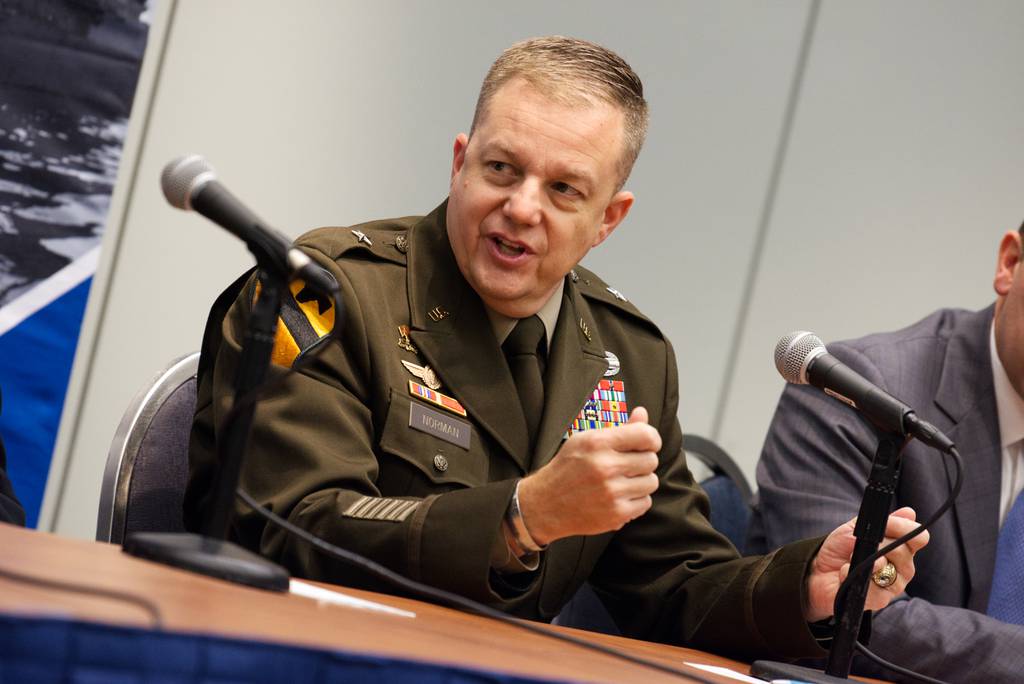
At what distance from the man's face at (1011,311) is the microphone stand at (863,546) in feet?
3.20

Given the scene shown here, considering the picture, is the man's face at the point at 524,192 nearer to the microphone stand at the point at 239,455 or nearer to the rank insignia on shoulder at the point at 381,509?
the rank insignia on shoulder at the point at 381,509

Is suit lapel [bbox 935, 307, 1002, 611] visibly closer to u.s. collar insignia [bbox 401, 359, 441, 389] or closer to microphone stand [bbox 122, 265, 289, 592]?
u.s. collar insignia [bbox 401, 359, 441, 389]

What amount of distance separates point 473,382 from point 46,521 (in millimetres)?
1423

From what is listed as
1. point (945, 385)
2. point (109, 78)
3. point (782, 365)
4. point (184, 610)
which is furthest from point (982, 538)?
point (109, 78)

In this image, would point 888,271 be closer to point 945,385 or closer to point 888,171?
point 888,171

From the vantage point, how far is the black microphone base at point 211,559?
1099 mm

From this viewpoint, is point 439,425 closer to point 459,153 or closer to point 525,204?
point 525,204

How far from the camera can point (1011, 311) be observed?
2379 millimetres

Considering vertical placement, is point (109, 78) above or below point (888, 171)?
below

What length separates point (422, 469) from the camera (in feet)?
5.93

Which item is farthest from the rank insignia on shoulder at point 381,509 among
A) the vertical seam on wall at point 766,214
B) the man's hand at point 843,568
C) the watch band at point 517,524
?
the vertical seam on wall at point 766,214

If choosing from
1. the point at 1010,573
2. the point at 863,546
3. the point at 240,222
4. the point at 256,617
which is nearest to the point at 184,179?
the point at 240,222

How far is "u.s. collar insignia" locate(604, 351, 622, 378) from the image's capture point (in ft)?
7.04

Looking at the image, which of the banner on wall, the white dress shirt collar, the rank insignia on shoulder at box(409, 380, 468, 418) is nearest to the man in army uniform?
the rank insignia on shoulder at box(409, 380, 468, 418)
